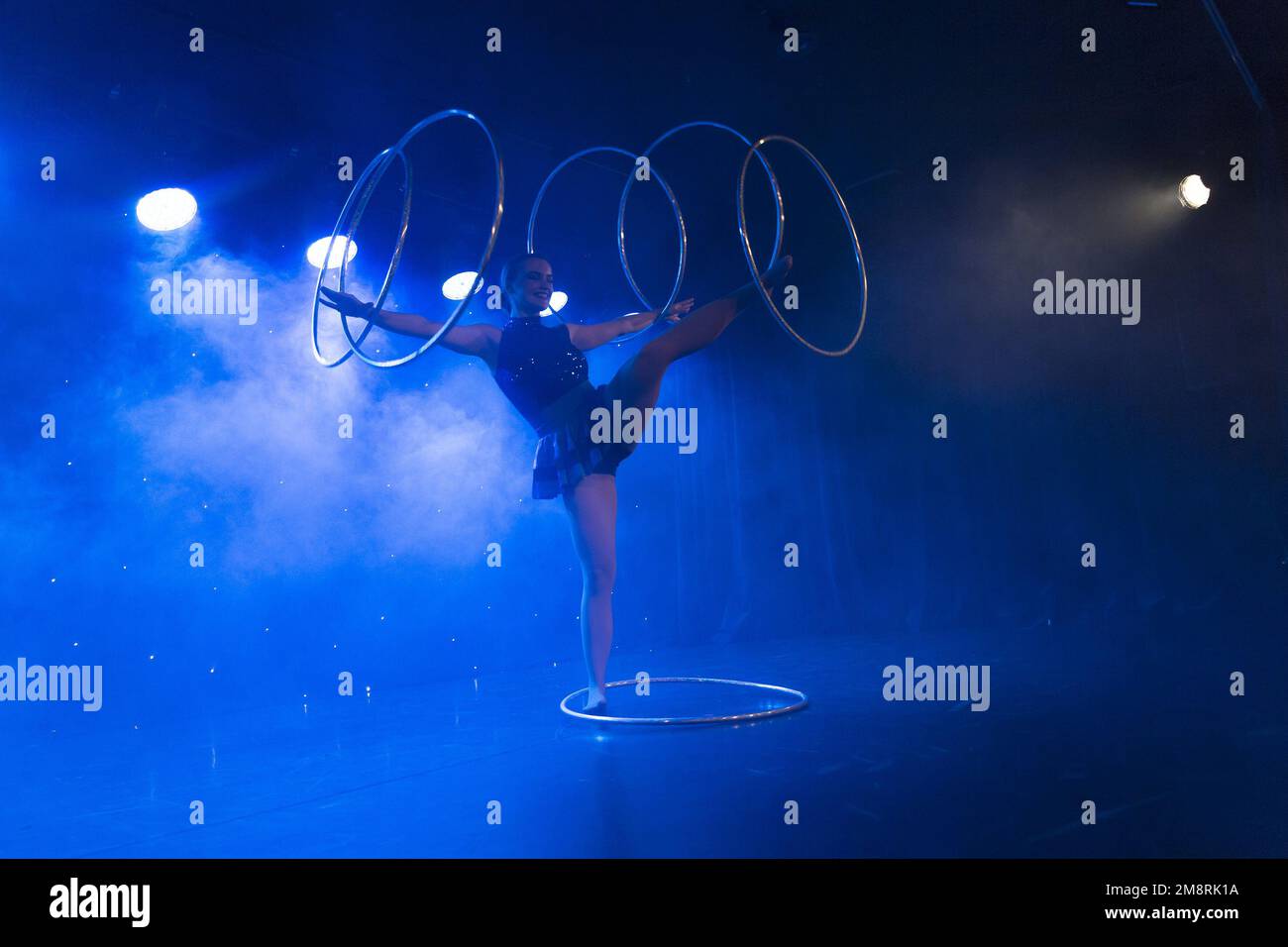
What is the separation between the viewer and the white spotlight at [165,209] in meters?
4.28

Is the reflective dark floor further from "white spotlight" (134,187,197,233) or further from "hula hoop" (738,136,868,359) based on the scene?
"white spotlight" (134,187,197,233)

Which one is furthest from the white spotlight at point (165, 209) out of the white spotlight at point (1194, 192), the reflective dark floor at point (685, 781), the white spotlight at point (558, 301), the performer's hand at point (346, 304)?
the white spotlight at point (1194, 192)

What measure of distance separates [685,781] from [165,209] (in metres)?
3.62

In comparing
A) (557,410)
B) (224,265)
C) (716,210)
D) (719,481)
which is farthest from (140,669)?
(716,210)

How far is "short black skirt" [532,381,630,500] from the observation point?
11.9 feet

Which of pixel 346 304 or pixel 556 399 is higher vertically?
pixel 346 304

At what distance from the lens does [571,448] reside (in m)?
3.67

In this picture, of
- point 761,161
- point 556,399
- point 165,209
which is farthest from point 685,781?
point 165,209

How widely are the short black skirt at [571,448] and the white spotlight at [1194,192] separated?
16.6 ft

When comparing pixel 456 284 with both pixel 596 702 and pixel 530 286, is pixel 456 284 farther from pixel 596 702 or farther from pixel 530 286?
pixel 596 702

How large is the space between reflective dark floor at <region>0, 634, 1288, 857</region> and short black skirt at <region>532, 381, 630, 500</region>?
0.99 metres

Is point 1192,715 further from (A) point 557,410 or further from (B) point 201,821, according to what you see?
(B) point 201,821

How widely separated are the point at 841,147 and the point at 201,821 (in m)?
5.38

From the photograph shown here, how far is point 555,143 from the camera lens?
5211mm
